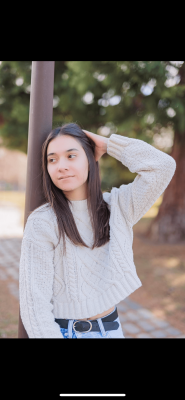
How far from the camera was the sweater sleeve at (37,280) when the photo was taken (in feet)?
4.33

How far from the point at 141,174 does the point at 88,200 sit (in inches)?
12.8

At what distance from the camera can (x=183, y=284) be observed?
15.3 ft

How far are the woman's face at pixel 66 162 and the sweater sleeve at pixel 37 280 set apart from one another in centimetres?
23

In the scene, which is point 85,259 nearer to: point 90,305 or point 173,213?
point 90,305

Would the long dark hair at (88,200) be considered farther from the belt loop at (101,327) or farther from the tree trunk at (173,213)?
the tree trunk at (173,213)

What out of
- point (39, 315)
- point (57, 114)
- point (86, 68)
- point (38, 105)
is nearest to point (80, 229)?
point (39, 315)

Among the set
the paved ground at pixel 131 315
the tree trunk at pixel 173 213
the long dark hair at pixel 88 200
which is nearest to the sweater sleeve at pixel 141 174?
the long dark hair at pixel 88 200

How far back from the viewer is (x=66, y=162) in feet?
4.89

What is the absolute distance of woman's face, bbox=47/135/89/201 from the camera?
1.49 metres

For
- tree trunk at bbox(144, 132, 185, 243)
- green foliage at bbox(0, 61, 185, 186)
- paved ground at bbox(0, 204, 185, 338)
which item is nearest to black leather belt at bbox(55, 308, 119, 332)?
paved ground at bbox(0, 204, 185, 338)

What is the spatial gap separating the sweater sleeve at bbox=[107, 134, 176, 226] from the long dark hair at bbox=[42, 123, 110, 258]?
12cm
